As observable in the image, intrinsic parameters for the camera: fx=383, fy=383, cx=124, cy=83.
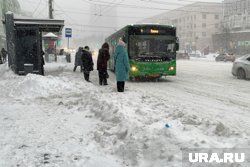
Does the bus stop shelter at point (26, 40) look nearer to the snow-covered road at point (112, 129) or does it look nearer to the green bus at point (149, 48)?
the green bus at point (149, 48)

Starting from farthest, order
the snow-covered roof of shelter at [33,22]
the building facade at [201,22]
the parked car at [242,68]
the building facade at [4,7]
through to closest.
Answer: the building facade at [201,22], the building facade at [4,7], the snow-covered roof of shelter at [33,22], the parked car at [242,68]

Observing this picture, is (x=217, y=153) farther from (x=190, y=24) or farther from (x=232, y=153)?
(x=190, y=24)

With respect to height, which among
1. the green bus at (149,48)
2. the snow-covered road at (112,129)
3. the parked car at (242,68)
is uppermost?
the green bus at (149,48)

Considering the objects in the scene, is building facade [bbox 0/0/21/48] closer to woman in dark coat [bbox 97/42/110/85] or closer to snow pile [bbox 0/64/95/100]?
woman in dark coat [bbox 97/42/110/85]

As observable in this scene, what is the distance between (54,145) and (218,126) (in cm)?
290

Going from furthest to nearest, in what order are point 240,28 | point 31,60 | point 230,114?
point 240,28, point 31,60, point 230,114

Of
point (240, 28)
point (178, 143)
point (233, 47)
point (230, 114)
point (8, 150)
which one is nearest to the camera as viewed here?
point (178, 143)

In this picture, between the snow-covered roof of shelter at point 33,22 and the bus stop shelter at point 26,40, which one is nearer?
the snow-covered roof of shelter at point 33,22

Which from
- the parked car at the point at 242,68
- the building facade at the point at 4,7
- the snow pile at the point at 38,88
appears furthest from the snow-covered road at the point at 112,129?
the building facade at the point at 4,7

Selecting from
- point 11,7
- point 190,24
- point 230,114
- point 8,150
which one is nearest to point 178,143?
point 8,150

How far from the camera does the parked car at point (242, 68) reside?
1950cm

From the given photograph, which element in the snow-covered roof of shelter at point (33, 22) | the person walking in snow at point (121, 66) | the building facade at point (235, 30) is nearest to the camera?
the person walking in snow at point (121, 66)

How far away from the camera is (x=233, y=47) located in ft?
277

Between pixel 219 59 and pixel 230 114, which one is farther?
pixel 219 59
